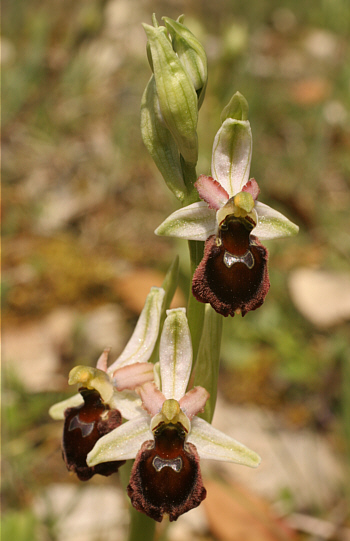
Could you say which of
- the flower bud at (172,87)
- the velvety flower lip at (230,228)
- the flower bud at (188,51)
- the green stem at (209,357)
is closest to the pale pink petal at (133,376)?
the green stem at (209,357)

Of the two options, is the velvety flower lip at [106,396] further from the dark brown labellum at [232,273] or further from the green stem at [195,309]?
the dark brown labellum at [232,273]

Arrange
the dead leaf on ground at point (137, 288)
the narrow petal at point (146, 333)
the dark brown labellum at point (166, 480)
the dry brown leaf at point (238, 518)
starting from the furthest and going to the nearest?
1. the dead leaf on ground at point (137, 288)
2. the dry brown leaf at point (238, 518)
3. the narrow petal at point (146, 333)
4. the dark brown labellum at point (166, 480)

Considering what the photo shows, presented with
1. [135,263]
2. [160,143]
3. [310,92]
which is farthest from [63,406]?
[310,92]

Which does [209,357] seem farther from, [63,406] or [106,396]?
[63,406]

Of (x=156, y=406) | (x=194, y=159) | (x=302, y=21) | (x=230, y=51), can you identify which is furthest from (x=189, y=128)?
(x=302, y=21)

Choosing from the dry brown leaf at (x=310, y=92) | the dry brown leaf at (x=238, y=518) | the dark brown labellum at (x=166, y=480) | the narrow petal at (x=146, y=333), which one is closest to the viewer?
the dark brown labellum at (x=166, y=480)

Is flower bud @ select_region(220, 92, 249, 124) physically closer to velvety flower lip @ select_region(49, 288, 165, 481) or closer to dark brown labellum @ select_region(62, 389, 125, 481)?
velvety flower lip @ select_region(49, 288, 165, 481)
